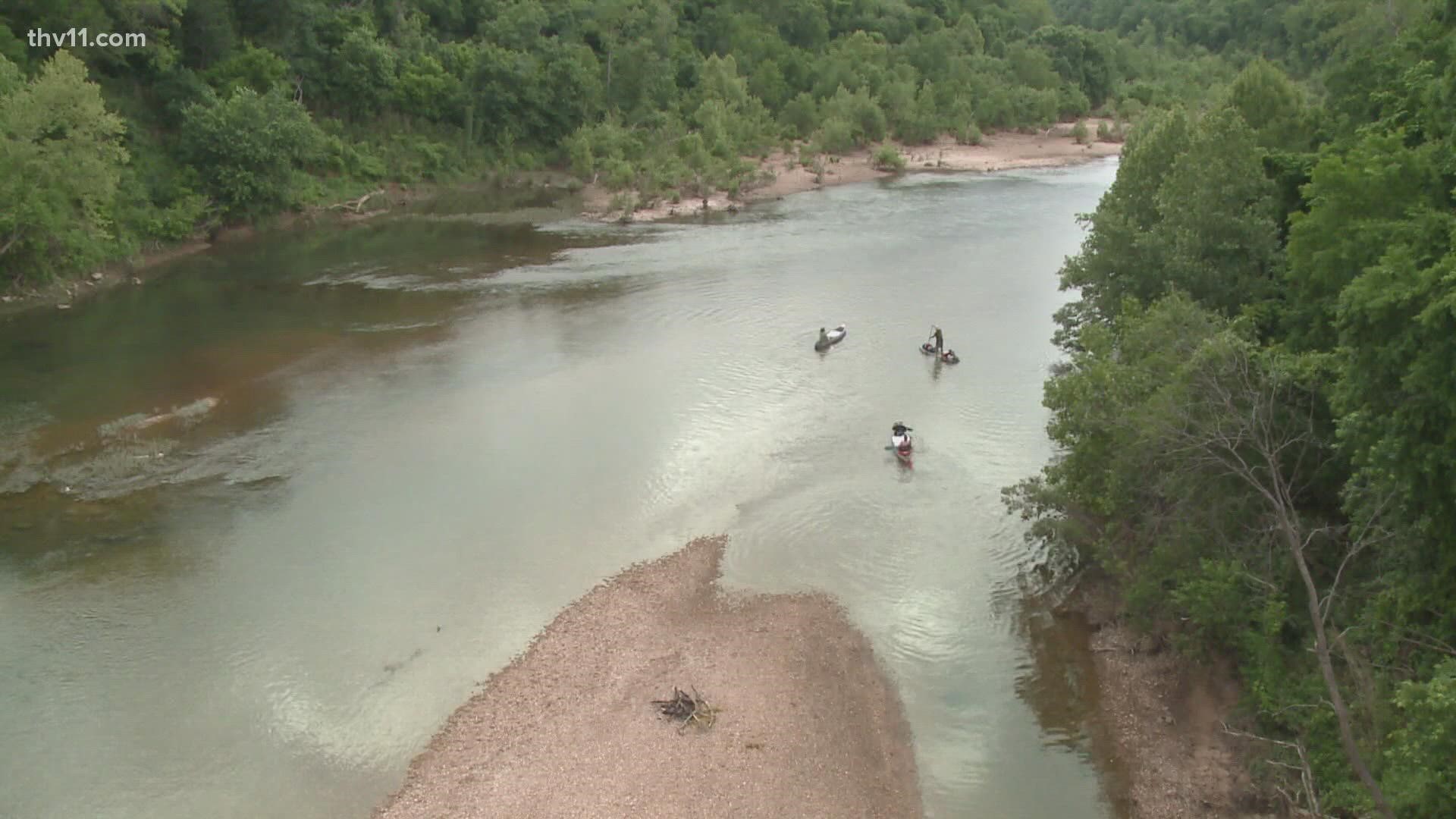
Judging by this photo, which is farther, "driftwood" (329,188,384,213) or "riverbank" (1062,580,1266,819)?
"driftwood" (329,188,384,213)

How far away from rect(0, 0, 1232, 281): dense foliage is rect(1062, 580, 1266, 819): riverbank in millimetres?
39699

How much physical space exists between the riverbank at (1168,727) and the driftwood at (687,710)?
23.8 ft

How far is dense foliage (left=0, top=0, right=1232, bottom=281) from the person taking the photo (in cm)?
4347

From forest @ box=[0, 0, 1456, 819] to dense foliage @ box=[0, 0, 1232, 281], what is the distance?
0.70ft

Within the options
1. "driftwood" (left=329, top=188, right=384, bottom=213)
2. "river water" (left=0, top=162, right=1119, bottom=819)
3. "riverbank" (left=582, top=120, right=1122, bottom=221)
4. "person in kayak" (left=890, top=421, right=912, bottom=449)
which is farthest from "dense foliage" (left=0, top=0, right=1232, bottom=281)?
"person in kayak" (left=890, top=421, right=912, bottom=449)

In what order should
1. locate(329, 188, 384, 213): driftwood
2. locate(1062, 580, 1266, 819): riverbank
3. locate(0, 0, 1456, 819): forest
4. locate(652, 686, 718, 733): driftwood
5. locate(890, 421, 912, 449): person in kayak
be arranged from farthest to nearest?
locate(329, 188, 384, 213): driftwood → locate(890, 421, 912, 449): person in kayak → locate(652, 686, 718, 733): driftwood → locate(1062, 580, 1266, 819): riverbank → locate(0, 0, 1456, 819): forest

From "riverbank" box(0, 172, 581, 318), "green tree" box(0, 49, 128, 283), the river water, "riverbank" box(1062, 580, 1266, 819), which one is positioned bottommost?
"riverbank" box(1062, 580, 1266, 819)

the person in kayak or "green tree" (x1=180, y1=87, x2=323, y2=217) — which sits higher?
"green tree" (x1=180, y1=87, x2=323, y2=217)

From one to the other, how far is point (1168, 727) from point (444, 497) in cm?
1838

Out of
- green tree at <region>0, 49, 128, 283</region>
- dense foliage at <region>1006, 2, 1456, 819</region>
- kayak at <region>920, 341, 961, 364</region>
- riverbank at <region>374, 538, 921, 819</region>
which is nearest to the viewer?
dense foliage at <region>1006, 2, 1456, 819</region>

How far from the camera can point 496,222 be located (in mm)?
61875

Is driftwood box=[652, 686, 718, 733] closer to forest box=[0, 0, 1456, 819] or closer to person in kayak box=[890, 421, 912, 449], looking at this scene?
forest box=[0, 0, 1456, 819]

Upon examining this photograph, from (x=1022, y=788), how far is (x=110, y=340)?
120 ft

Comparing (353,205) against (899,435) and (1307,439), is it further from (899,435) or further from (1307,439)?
(1307,439)
